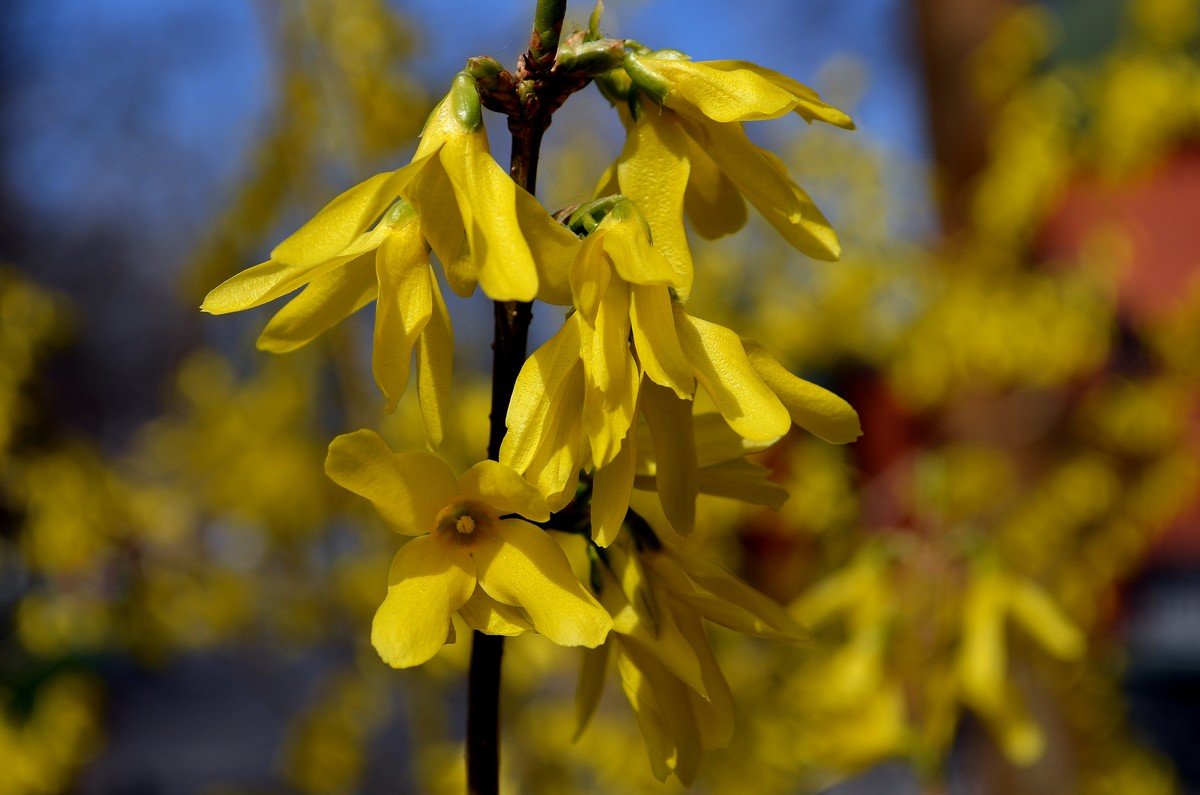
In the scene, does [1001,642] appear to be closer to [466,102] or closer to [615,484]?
[615,484]

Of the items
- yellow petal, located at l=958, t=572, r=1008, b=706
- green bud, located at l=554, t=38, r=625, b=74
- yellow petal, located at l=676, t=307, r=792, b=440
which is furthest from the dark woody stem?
yellow petal, located at l=958, t=572, r=1008, b=706

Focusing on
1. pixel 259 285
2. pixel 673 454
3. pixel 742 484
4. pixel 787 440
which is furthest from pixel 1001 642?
pixel 787 440

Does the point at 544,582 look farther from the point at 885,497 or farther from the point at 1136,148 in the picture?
the point at 885,497

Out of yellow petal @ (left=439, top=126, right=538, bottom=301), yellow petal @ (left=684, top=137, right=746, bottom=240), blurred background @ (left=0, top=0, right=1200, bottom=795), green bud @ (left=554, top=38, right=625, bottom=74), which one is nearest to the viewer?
yellow petal @ (left=439, top=126, right=538, bottom=301)

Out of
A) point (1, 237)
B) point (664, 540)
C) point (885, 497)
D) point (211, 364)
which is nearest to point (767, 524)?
point (885, 497)

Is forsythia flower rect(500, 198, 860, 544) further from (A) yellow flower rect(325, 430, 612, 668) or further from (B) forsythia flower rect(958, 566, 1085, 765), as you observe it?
(B) forsythia flower rect(958, 566, 1085, 765)
